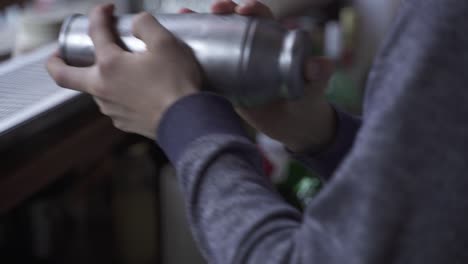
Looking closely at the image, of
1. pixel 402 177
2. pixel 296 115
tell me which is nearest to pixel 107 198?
pixel 296 115

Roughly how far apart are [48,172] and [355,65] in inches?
50.9

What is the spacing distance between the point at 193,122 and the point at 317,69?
12cm

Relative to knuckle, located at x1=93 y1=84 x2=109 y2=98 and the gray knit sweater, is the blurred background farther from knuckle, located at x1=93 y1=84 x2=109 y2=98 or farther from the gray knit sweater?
the gray knit sweater

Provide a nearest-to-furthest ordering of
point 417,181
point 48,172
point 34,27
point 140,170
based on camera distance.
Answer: point 417,181 → point 48,172 → point 34,27 → point 140,170

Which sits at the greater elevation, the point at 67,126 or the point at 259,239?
the point at 259,239

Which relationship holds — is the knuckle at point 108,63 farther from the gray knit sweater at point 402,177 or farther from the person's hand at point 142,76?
the gray knit sweater at point 402,177

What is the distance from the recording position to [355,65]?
1787 millimetres

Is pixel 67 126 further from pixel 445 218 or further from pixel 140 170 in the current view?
pixel 445 218

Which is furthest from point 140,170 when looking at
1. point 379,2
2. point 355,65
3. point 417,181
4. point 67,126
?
point 379,2

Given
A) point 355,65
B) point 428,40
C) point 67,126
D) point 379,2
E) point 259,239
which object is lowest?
point 355,65

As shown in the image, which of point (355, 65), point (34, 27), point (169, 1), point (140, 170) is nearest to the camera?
point (34, 27)

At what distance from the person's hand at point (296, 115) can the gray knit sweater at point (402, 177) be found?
12cm

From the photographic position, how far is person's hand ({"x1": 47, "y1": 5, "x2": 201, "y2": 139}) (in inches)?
15.6

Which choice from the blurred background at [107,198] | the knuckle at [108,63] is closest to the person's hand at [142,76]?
Answer: the knuckle at [108,63]
